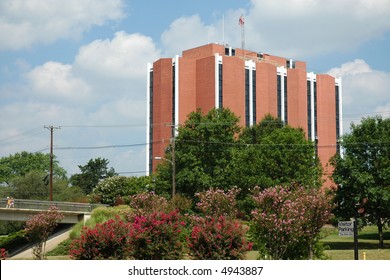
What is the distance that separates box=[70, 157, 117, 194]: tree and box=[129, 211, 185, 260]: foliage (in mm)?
112506

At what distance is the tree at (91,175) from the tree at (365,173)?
90.1 m

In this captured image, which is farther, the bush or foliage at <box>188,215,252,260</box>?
the bush

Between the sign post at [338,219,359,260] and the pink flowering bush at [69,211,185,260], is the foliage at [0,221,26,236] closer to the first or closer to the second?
the pink flowering bush at [69,211,185,260]

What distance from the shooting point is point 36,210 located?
64812 millimetres

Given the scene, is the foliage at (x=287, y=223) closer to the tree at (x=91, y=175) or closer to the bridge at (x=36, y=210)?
the bridge at (x=36, y=210)

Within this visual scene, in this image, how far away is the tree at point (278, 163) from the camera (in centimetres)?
6112

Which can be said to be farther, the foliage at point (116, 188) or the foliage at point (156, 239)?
the foliage at point (116, 188)

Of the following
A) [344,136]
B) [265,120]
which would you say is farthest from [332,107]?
[344,136]

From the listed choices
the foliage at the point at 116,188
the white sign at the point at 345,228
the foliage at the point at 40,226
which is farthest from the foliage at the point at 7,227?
the white sign at the point at 345,228

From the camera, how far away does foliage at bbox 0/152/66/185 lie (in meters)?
134

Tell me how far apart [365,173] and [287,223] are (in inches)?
1062

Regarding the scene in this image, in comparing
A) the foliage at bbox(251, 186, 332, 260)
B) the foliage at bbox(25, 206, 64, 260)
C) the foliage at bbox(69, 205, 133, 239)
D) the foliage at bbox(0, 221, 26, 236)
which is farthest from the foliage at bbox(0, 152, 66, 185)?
the foliage at bbox(251, 186, 332, 260)

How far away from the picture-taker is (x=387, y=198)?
153 ft

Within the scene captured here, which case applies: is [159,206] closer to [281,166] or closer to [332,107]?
[281,166]
